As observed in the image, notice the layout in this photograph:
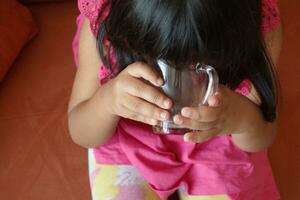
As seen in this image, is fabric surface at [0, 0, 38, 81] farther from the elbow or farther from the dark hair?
the dark hair

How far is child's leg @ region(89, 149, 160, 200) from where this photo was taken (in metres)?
0.72

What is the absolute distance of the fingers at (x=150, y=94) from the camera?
1.63ft

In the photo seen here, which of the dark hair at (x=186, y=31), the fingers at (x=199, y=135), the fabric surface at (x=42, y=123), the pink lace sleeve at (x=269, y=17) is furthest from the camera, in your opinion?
the fabric surface at (x=42, y=123)

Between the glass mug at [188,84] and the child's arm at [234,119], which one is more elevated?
the glass mug at [188,84]

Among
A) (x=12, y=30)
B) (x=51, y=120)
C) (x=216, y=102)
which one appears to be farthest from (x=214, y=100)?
(x=12, y=30)

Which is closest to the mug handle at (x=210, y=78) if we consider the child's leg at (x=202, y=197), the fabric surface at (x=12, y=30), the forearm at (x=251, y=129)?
the forearm at (x=251, y=129)

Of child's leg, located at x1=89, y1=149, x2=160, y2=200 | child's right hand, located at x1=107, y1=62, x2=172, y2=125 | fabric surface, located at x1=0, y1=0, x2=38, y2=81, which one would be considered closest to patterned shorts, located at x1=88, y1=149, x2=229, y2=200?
child's leg, located at x1=89, y1=149, x2=160, y2=200

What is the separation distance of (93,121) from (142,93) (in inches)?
7.9

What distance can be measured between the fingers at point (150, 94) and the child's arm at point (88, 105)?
0.15m

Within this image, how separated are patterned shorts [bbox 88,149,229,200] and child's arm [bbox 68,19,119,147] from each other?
0.05m

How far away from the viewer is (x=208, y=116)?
52 centimetres

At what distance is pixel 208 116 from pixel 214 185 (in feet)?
0.74

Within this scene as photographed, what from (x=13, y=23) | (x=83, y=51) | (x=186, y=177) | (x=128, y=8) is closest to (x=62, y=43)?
(x=13, y=23)

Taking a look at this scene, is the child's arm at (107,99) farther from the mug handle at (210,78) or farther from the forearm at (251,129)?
the forearm at (251,129)
